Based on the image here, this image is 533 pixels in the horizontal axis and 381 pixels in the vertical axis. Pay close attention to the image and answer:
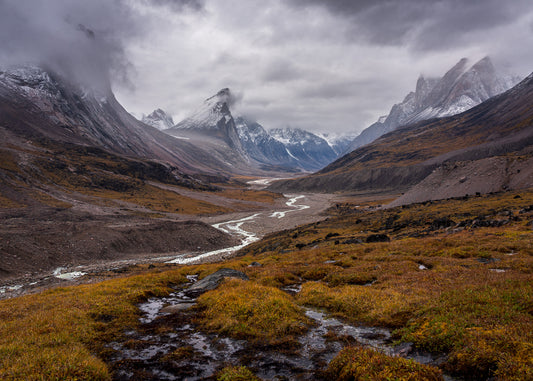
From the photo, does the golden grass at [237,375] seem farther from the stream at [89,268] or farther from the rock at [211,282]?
the stream at [89,268]

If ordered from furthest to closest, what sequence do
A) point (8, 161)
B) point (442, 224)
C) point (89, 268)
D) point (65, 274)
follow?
point (8, 161) < point (89, 268) < point (65, 274) < point (442, 224)

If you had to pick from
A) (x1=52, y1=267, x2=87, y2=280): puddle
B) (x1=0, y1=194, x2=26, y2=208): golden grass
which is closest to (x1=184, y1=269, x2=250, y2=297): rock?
(x1=52, y1=267, x2=87, y2=280): puddle

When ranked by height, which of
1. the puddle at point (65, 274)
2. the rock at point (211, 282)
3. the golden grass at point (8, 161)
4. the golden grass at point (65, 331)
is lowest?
the puddle at point (65, 274)

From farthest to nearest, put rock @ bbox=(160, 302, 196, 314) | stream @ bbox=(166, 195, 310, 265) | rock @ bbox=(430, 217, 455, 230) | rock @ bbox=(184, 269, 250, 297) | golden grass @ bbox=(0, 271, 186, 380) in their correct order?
stream @ bbox=(166, 195, 310, 265) < rock @ bbox=(430, 217, 455, 230) < rock @ bbox=(184, 269, 250, 297) < rock @ bbox=(160, 302, 196, 314) < golden grass @ bbox=(0, 271, 186, 380)

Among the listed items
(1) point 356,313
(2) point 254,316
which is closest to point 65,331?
(2) point 254,316

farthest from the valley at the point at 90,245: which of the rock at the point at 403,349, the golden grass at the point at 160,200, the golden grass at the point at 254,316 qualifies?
the rock at the point at 403,349

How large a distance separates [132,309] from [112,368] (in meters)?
7.05

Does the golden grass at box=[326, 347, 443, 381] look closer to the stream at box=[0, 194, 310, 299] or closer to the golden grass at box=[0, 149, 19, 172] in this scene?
the stream at box=[0, 194, 310, 299]

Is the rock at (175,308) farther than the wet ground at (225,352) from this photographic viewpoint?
Yes

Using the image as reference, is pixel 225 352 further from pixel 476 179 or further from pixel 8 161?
pixel 8 161

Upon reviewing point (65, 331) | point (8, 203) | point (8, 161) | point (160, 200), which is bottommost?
point (65, 331)

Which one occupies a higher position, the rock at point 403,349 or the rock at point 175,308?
the rock at point 175,308

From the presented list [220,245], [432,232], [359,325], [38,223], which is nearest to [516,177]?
[432,232]

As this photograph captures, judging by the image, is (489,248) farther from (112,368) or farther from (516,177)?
(516,177)
